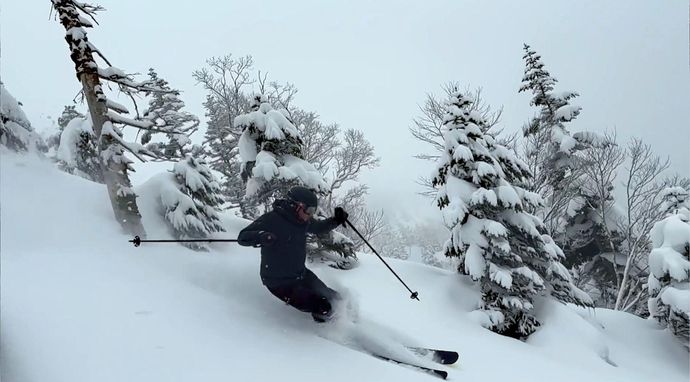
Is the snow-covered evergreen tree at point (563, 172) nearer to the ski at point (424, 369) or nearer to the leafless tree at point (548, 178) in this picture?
the leafless tree at point (548, 178)

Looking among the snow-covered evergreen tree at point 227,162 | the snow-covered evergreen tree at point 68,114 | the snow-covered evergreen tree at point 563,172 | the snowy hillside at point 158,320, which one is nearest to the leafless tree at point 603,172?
the snow-covered evergreen tree at point 563,172

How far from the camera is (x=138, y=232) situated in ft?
29.9

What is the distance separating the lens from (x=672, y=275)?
13469 mm

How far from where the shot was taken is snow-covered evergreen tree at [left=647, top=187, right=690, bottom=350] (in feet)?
43.9

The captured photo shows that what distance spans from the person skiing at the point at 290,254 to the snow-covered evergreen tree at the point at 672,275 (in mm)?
13316

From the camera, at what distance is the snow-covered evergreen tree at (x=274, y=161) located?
37.4 feet

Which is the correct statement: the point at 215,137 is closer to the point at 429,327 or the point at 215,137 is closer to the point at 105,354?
the point at 429,327

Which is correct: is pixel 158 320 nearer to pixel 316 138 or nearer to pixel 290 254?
pixel 290 254

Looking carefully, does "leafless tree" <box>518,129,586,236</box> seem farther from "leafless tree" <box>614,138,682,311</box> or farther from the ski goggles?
the ski goggles

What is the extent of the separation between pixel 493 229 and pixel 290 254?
7665 millimetres

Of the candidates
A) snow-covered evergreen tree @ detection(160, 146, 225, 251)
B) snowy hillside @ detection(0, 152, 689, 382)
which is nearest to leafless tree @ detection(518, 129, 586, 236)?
snowy hillside @ detection(0, 152, 689, 382)

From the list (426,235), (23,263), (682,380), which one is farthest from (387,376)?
(426,235)

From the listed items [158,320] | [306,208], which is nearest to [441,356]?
[306,208]

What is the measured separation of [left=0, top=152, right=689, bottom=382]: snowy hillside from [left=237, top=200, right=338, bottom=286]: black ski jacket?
0.70 meters
